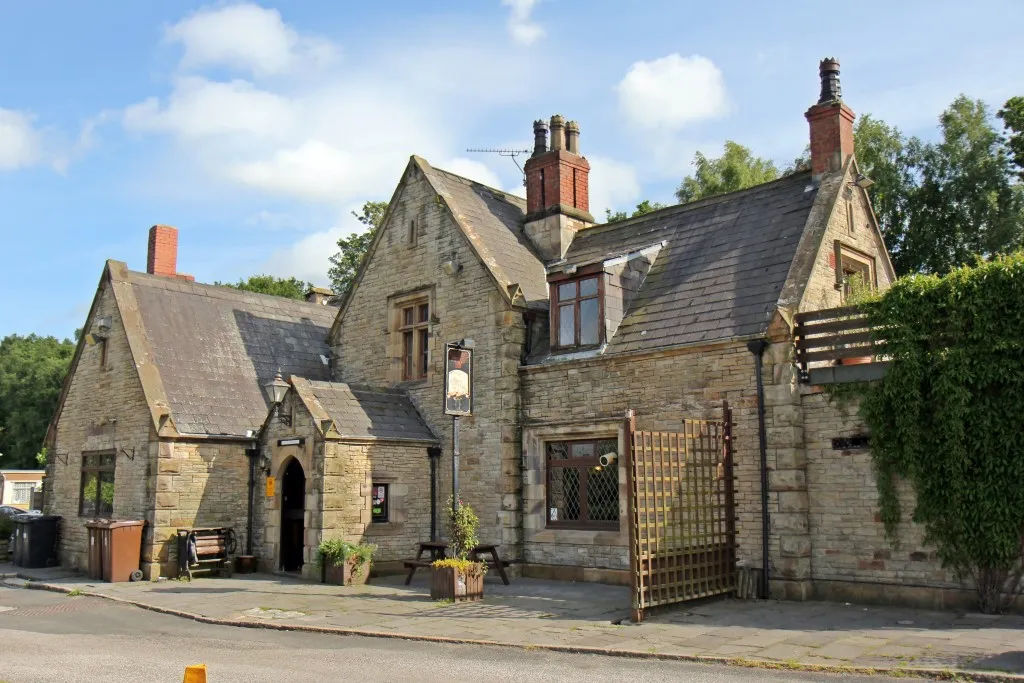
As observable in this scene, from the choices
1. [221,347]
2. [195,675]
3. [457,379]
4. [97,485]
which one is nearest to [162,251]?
[221,347]

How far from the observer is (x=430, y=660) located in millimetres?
9250

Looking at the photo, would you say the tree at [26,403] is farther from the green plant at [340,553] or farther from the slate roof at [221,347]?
the green plant at [340,553]

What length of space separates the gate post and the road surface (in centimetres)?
212

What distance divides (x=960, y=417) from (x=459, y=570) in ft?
24.5

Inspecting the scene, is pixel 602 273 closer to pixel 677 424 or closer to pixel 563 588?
pixel 677 424

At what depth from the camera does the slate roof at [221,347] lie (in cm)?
1922

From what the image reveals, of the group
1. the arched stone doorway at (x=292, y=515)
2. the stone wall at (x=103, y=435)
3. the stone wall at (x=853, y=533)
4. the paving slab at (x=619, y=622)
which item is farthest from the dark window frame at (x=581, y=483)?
the stone wall at (x=103, y=435)

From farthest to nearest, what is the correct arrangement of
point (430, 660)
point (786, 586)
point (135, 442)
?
1. point (135, 442)
2. point (786, 586)
3. point (430, 660)

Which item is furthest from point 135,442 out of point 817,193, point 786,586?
point 817,193

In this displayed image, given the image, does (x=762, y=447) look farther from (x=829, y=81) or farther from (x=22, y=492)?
(x=22, y=492)

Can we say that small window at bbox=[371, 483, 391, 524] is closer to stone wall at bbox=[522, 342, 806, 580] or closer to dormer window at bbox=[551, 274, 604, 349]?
stone wall at bbox=[522, 342, 806, 580]

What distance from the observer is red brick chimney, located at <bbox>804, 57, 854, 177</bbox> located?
16.3 meters

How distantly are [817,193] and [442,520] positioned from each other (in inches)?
388

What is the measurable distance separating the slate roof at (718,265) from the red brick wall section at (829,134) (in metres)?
0.44
